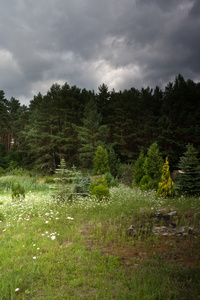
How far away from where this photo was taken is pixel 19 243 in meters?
5.41

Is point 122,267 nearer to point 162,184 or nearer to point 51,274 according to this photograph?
point 51,274

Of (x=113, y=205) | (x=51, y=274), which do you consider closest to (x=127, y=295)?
(x=51, y=274)

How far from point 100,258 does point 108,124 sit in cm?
3003

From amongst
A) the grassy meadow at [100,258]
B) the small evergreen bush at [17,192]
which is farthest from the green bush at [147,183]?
the small evergreen bush at [17,192]

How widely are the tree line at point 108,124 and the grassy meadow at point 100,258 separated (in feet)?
61.3

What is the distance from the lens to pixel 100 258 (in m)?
4.56

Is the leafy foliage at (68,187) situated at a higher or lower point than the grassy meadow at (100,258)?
higher

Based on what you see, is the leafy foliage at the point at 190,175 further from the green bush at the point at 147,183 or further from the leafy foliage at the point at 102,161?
the leafy foliage at the point at 102,161

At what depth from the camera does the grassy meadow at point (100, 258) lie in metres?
3.47

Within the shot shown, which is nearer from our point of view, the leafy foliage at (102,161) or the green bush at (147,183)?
the green bush at (147,183)

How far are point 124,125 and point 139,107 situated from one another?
4.49 metres

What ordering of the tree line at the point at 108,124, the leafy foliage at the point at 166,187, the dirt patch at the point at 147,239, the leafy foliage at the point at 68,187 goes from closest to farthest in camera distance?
1. the dirt patch at the point at 147,239
2. the leafy foliage at the point at 68,187
3. the leafy foliage at the point at 166,187
4. the tree line at the point at 108,124

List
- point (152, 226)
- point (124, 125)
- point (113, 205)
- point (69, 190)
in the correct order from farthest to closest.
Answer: point (124, 125), point (69, 190), point (113, 205), point (152, 226)

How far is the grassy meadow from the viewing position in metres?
3.47
